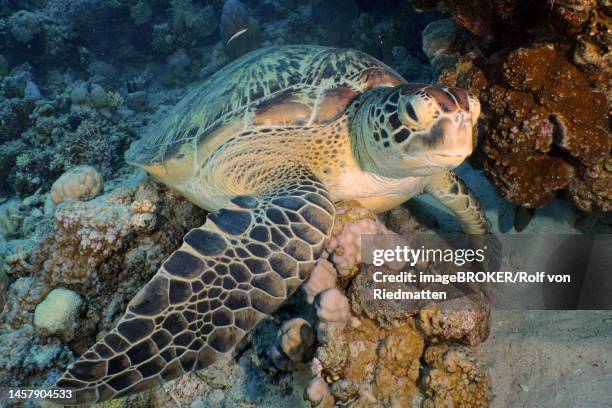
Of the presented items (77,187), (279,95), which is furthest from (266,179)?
(77,187)

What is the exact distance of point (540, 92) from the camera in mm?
2406

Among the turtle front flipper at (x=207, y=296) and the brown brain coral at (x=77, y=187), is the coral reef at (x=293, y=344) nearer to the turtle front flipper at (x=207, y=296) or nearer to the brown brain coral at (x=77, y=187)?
the turtle front flipper at (x=207, y=296)

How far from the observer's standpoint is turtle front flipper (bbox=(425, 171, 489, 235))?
8.98ft

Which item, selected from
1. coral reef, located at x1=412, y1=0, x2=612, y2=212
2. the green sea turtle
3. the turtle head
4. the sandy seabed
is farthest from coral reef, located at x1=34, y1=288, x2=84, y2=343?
coral reef, located at x1=412, y1=0, x2=612, y2=212

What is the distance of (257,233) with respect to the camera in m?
1.90

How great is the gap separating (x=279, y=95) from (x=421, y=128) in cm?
112

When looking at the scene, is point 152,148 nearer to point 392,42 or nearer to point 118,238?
point 118,238

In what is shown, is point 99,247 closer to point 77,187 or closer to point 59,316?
point 59,316

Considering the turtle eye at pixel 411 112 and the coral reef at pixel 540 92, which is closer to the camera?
the turtle eye at pixel 411 112

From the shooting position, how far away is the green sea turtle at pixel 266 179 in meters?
1.62

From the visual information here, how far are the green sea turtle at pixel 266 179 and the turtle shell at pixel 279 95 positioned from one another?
0.01 m

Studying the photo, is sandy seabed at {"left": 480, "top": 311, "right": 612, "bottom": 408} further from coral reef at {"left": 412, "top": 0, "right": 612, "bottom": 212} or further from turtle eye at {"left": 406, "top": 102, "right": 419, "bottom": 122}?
turtle eye at {"left": 406, "top": 102, "right": 419, "bottom": 122}

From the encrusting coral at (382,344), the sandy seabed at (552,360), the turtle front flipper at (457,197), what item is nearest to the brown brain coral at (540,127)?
the turtle front flipper at (457,197)

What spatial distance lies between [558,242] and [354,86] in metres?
2.01
